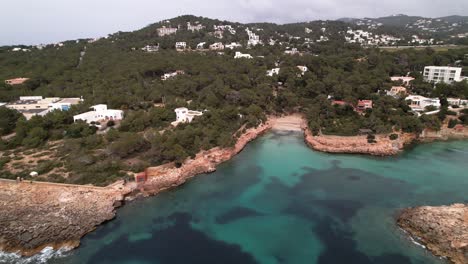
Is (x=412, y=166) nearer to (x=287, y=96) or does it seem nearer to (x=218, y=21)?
(x=287, y=96)

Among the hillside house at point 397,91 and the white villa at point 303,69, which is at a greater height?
the white villa at point 303,69

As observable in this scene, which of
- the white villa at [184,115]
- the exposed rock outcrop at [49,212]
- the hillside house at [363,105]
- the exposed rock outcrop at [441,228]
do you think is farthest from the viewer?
the hillside house at [363,105]

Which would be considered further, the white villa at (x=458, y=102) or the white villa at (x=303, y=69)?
the white villa at (x=303, y=69)

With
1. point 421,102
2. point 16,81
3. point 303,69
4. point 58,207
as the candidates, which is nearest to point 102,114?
point 58,207

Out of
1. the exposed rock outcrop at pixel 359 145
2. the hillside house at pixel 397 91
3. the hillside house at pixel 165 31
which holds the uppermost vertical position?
the hillside house at pixel 165 31

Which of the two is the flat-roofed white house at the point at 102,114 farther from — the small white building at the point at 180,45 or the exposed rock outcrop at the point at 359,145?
the small white building at the point at 180,45

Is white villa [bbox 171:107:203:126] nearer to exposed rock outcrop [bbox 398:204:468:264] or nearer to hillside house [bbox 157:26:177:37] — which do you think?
exposed rock outcrop [bbox 398:204:468:264]

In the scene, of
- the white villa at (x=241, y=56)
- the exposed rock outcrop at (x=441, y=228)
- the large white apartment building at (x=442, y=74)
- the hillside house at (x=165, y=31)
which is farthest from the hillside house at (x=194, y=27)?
the exposed rock outcrop at (x=441, y=228)

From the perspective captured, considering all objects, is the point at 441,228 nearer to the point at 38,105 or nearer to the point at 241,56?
the point at 38,105

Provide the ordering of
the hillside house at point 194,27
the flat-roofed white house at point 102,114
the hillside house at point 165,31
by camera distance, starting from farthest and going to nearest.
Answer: the hillside house at point 194,27 → the hillside house at point 165,31 → the flat-roofed white house at point 102,114
